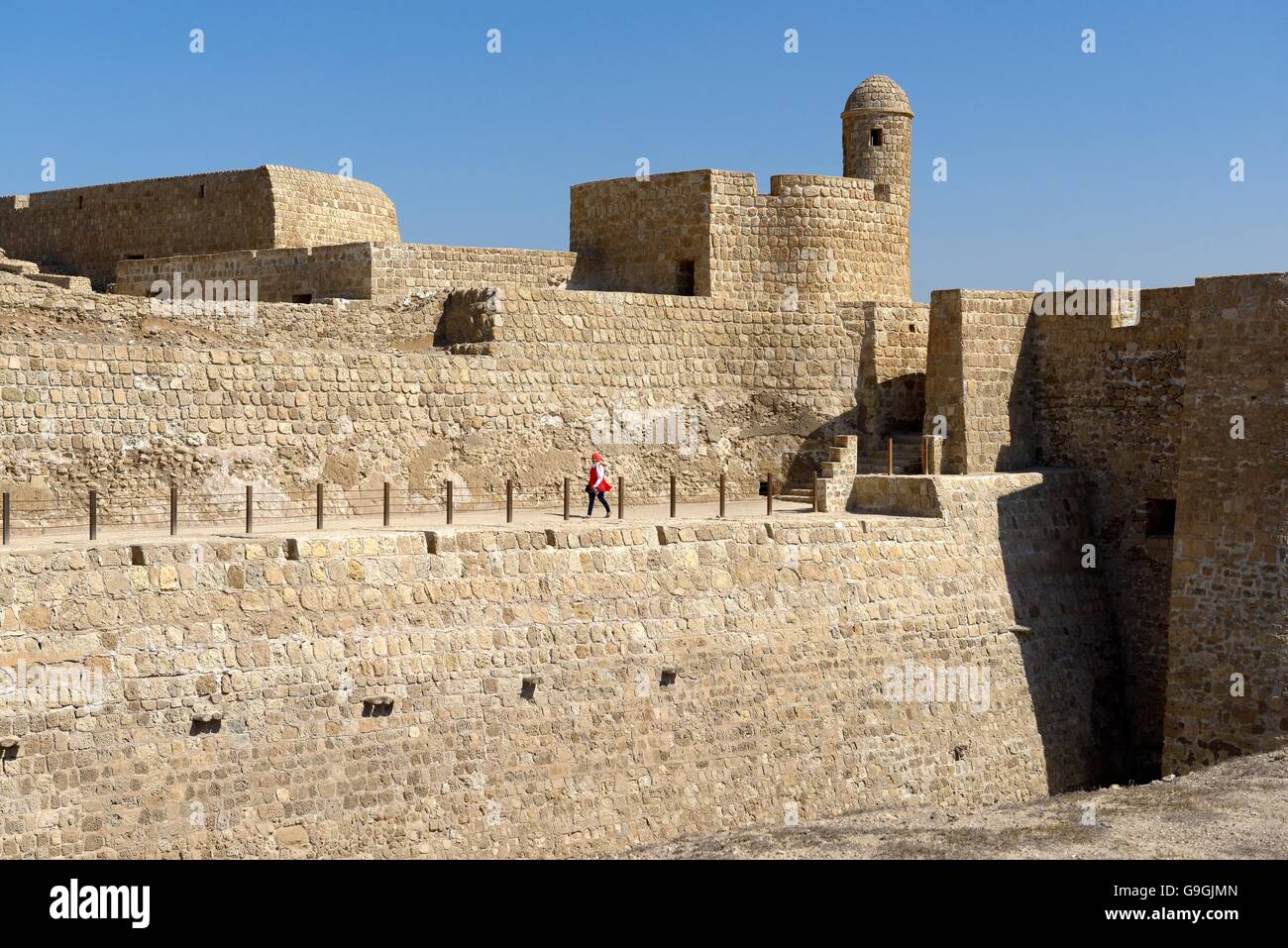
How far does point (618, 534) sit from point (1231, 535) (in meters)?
6.80

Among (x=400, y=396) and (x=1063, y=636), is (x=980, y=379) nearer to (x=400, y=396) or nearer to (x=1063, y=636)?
(x=1063, y=636)

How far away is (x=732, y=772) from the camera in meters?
15.5

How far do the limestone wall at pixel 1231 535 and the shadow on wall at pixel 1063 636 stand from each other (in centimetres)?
134

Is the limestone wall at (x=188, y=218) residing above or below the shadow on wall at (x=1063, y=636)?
above

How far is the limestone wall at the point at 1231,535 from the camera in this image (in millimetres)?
16734

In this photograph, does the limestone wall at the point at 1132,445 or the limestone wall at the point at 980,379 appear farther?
the limestone wall at the point at 980,379

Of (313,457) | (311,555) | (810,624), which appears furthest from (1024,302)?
(311,555)

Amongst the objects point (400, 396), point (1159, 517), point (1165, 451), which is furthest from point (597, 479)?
point (1159, 517)

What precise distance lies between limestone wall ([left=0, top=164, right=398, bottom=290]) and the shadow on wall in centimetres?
1100

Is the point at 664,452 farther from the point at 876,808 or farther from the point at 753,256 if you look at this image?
the point at 876,808

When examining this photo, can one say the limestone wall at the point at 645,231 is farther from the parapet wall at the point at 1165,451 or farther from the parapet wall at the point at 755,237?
the parapet wall at the point at 1165,451

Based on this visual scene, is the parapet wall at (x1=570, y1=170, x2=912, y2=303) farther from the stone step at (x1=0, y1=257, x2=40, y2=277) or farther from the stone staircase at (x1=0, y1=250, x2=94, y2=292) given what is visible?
the stone step at (x1=0, y1=257, x2=40, y2=277)

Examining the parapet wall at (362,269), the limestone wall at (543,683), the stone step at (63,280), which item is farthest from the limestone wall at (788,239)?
the stone step at (63,280)

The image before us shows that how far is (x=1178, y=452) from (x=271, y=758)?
11.5m
